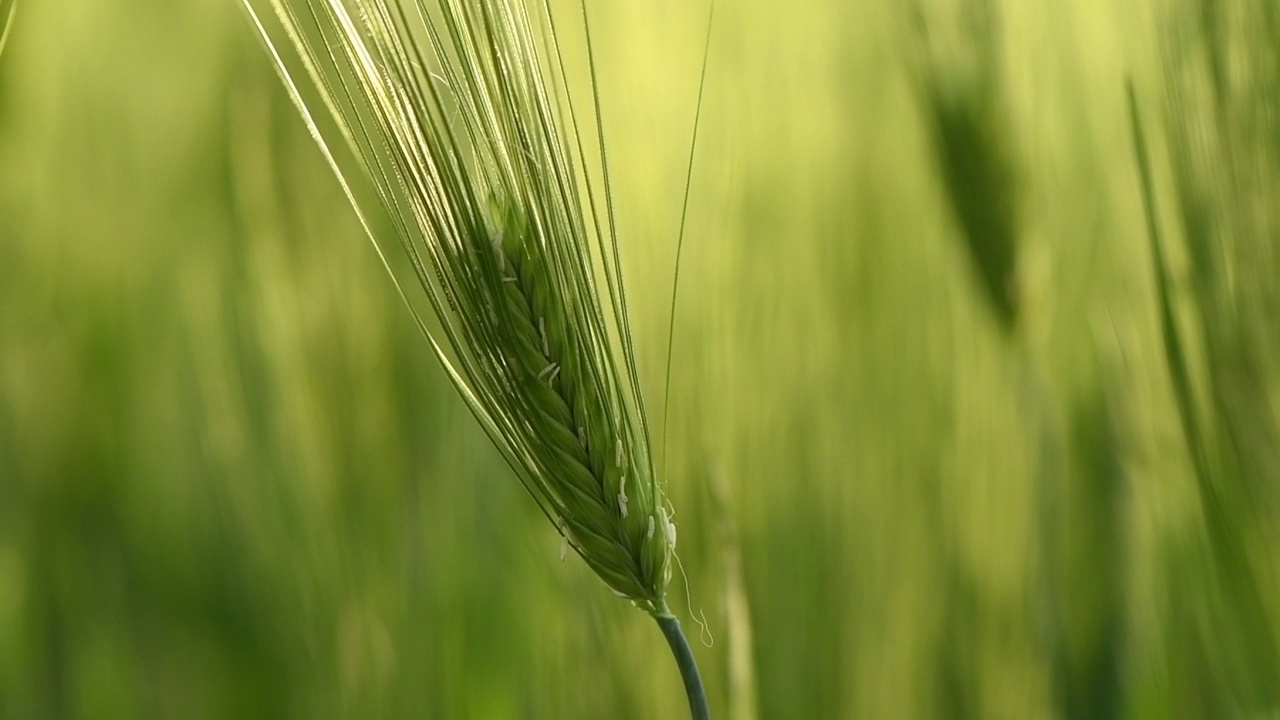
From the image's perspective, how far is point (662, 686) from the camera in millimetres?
575

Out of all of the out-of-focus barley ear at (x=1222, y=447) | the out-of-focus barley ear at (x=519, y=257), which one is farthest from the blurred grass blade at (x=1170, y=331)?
the out-of-focus barley ear at (x=519, y=257)

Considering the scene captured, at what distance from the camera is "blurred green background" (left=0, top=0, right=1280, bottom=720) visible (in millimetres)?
580

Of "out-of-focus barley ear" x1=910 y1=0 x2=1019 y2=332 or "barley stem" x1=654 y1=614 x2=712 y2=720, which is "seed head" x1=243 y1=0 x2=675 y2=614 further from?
"out-of-focus barley ear" x1=910 y1=0 x2=1019 y2=332

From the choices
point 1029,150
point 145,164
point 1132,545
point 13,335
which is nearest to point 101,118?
point 145,164

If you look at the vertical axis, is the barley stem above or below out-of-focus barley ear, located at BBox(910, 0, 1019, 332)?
below

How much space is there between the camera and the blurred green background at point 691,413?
0.58 metres

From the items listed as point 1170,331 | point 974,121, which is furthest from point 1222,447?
point 974,121

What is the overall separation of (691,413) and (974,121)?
0.26m

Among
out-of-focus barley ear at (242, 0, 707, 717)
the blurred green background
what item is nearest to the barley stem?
out-of-focus barley ear at (242, 0, 707, 717)

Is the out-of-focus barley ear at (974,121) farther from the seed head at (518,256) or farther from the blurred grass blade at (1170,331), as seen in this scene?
the seed head at (518,256)

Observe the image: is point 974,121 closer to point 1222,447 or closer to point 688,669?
point 1222,447

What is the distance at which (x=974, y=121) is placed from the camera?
61 centimetres

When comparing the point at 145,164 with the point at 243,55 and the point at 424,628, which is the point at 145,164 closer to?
the point at 243,55

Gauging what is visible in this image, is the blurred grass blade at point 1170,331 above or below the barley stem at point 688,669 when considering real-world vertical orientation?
above
